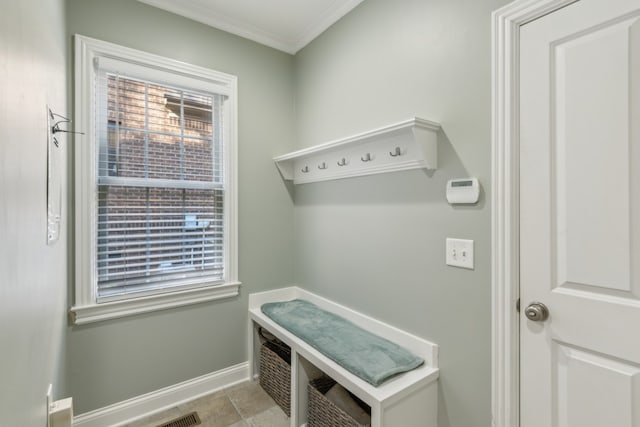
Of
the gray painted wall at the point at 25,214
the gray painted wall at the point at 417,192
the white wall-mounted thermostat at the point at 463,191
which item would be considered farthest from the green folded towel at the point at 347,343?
the gray painted wall at the point at 25,214

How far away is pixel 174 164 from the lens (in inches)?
83.1

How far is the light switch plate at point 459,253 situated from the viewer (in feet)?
4.56

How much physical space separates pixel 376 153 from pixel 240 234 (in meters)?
1.21

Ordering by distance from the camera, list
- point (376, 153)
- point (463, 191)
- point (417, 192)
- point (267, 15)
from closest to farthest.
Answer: point (463, 191) < point (417, 192) < point (376, 153) < point (267, 15)

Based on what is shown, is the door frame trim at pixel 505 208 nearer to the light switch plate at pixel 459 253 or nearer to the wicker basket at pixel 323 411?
the light switch plate at pixel 459 253

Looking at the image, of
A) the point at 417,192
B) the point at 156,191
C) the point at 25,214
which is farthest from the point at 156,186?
the point at 417,192

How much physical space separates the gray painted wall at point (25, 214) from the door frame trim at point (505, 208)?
4.95ft

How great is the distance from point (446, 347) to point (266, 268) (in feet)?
4.79

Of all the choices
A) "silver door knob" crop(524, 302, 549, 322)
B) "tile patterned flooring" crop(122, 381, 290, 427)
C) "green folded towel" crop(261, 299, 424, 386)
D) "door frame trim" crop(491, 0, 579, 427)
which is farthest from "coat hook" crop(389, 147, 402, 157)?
"tile patterned flooring" crop(122, 381, 290, 427)

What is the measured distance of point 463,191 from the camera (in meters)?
1.40

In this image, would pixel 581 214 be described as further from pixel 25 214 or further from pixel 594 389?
pixel 25 214

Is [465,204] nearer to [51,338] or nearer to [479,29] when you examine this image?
[479,29]

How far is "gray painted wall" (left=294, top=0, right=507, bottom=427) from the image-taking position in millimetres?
1370

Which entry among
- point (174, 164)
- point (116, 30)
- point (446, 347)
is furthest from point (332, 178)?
point (116, 30)
